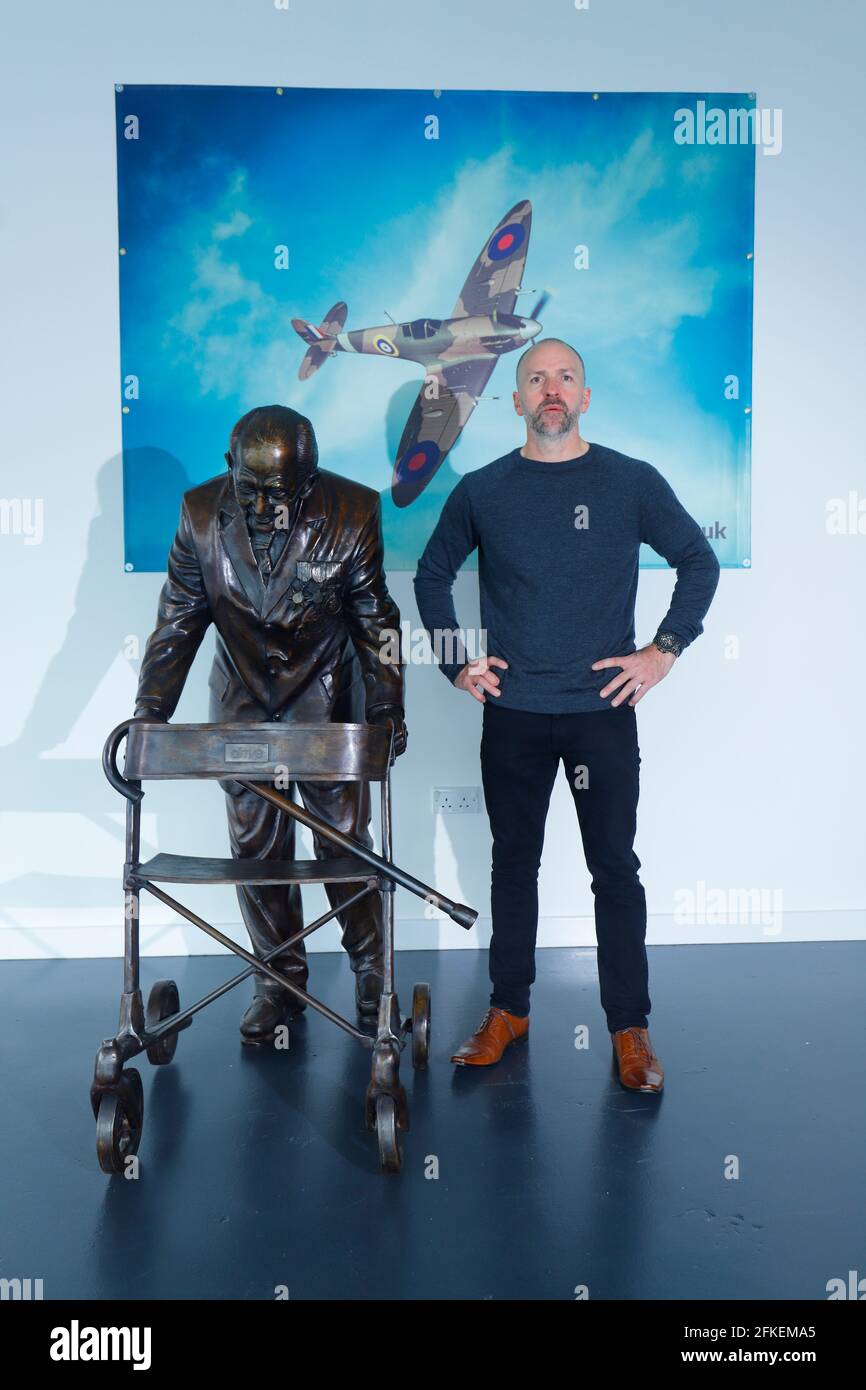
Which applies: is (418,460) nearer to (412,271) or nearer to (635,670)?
(412,271)

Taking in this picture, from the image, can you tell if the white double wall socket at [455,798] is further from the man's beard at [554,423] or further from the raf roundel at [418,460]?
the man's beard at [554,423]

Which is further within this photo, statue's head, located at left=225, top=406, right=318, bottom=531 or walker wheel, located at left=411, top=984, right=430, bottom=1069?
walker wheel, located at left=411, top=984, right=430, bottom=1069

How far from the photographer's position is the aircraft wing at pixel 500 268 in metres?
3.33

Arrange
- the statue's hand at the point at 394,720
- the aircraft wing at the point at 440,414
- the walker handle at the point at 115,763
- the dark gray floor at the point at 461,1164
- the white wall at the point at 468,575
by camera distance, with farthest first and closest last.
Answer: the aircraft wing at the point at 440,414, the white wall at the point at 468,575, the statue's hand at the point at 394,720, the walker handle at the point at 115,763, the dark gray floor at the point at 461,1164

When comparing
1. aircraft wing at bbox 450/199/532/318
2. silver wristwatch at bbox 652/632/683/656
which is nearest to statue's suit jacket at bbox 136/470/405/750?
silver wristwatch at bbox 652/632/683/656

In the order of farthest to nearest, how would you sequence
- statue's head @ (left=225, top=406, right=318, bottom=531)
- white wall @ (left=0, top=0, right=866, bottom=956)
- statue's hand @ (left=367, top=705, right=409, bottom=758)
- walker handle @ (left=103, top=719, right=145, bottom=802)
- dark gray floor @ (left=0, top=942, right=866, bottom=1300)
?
white wall @ (left=0, top=0, right=866, bottom=956) < statue's hand @ (left=367, top=705, right=409, bottom=758) < statue's head @ (left=225, top=406, right=318, bottom=531) < walker handle @ (left=103, top=719, right=145, bottom=802) < dark gray floor @ (left=0, top=942, right=866, bottom=1300)

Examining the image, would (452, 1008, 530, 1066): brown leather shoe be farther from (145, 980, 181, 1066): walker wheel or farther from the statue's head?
the statue's head

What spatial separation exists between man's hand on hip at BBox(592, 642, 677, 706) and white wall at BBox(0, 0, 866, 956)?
1.07 meters

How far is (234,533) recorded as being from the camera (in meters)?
2.41

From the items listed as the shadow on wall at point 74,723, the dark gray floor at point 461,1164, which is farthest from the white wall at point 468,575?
the dark gray floor at point 461,1164

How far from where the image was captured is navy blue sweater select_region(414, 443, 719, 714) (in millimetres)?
2412

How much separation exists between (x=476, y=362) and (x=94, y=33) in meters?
1.54

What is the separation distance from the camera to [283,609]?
8.00ft
